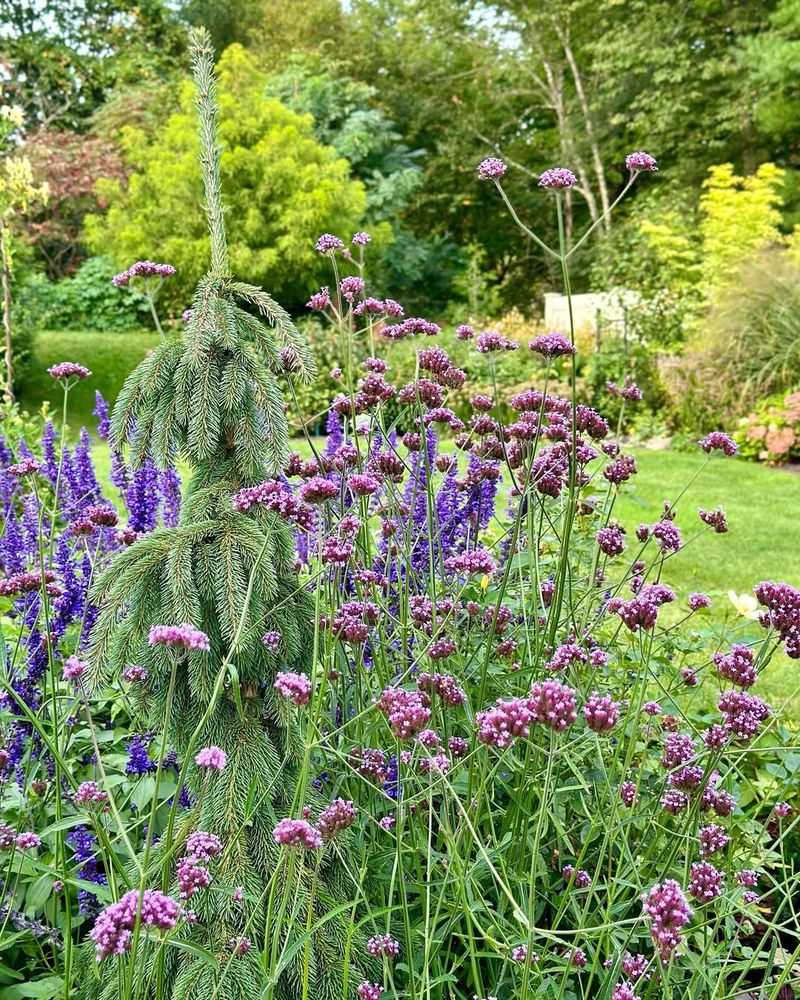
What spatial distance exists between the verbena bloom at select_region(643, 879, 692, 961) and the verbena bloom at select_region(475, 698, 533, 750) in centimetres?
23

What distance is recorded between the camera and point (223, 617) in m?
1.27

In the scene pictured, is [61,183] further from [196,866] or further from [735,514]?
[196,866]

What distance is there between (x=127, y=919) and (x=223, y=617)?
1.41 feet

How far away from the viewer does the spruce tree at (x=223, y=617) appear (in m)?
1.27

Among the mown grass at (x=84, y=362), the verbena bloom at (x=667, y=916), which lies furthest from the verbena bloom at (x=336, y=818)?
the mown grass at (x=84, y=362)

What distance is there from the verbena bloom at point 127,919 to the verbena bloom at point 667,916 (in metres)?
0.52

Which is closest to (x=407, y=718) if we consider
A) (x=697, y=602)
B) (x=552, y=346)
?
(x=552, y=346)

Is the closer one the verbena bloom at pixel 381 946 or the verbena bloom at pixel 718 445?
the verbena bloom at pixel 381 946

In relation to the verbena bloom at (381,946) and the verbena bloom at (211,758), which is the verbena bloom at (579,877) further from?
the verbena bloom at (211,758)

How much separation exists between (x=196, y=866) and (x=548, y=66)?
915 inches

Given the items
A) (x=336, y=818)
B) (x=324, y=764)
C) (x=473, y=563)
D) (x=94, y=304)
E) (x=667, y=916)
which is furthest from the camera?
A: (x=94, y=304)

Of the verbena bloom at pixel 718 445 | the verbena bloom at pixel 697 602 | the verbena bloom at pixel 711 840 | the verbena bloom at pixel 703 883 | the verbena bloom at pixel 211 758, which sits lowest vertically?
the verbena bloom at pixel 703 883

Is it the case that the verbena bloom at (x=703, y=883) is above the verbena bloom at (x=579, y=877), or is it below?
above

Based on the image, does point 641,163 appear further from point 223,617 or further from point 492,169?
point 223,617
